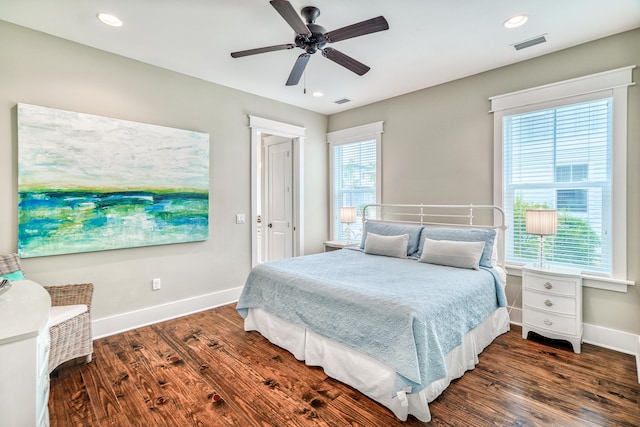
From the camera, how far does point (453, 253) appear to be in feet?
9.78

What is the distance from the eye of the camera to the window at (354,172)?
15.1 ft

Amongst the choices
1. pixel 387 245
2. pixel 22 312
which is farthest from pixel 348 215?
pixel 22 312

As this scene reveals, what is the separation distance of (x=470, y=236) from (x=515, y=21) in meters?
1.90

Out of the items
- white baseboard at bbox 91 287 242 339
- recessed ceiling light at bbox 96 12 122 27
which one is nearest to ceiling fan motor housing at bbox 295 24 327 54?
recessed ceiling light at bbox 96 12 122 27

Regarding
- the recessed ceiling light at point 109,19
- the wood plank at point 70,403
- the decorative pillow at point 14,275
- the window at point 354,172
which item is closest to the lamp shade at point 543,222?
the window at point 354,172

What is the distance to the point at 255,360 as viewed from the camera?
256 cm

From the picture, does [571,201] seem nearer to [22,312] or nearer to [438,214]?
[438,214]

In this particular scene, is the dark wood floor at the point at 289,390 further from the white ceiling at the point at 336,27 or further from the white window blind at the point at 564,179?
the white ceiling at the point at 336,27

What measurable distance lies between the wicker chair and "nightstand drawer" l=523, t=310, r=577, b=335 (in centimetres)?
381

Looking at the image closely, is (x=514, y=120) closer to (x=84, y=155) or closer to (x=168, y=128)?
(x=168, y=128)

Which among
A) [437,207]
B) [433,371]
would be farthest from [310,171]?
[433,371]

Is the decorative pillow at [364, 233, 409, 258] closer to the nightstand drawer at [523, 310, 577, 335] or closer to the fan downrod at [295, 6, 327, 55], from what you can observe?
the nightstand drawer at [523, 310, 577, 335]

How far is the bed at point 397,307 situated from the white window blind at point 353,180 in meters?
1.10

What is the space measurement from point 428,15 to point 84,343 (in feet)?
12.3
